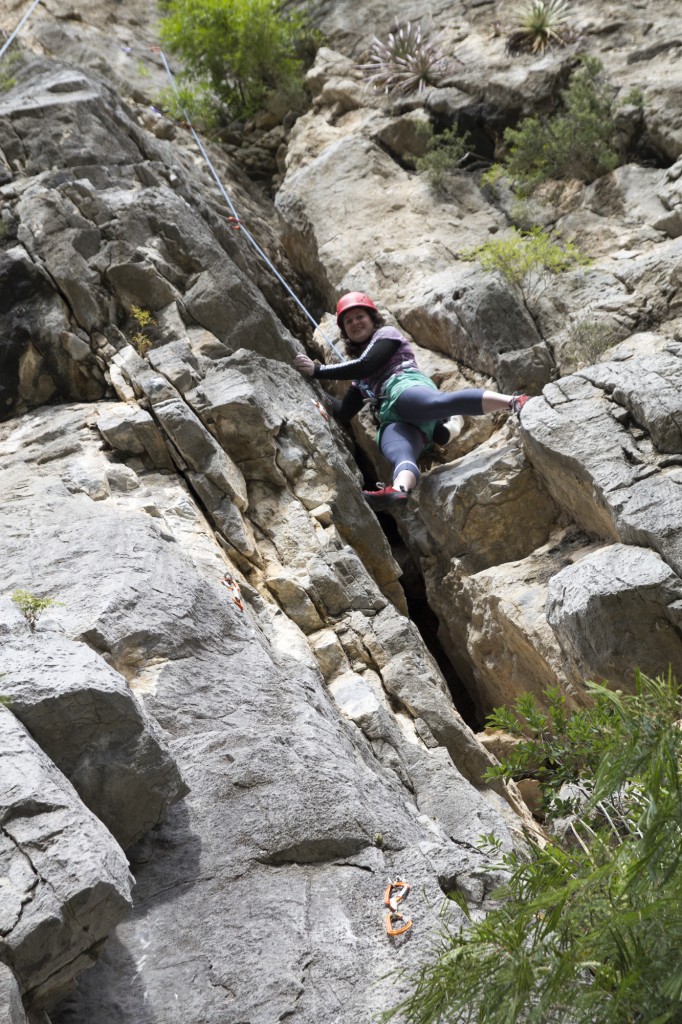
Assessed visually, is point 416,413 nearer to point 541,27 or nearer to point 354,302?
point 354,302

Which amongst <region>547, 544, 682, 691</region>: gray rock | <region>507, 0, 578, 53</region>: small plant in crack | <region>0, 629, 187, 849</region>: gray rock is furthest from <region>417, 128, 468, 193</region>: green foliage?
<region>0, 629, 187, 849</region>: gray rock

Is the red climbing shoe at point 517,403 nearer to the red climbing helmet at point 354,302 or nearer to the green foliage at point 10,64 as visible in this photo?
the red climbing helmet at point 354,302

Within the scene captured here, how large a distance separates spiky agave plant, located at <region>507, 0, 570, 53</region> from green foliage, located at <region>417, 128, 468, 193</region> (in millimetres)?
1632

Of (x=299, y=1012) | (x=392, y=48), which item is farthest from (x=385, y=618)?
(x=392, y=48)

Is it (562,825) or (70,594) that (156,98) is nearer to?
(70,594)

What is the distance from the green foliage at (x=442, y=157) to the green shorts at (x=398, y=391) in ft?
12.2

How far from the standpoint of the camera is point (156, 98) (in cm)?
1333

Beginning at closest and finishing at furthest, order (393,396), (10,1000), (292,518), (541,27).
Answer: (10,1000) < (292,518) < (393,396) < (541,27)

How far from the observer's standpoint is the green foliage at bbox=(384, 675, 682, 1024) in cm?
250

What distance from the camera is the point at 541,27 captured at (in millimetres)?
11867

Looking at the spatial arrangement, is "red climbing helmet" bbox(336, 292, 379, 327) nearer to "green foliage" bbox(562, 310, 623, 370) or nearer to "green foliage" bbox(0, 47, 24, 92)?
"green foliage" bbox(562, 310, 623, 370)

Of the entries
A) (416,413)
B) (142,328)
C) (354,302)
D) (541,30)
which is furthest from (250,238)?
(541,30)

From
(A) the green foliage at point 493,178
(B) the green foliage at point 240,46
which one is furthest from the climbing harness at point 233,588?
(B) the green foliage at point 240,46

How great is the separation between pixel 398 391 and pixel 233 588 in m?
3.36
